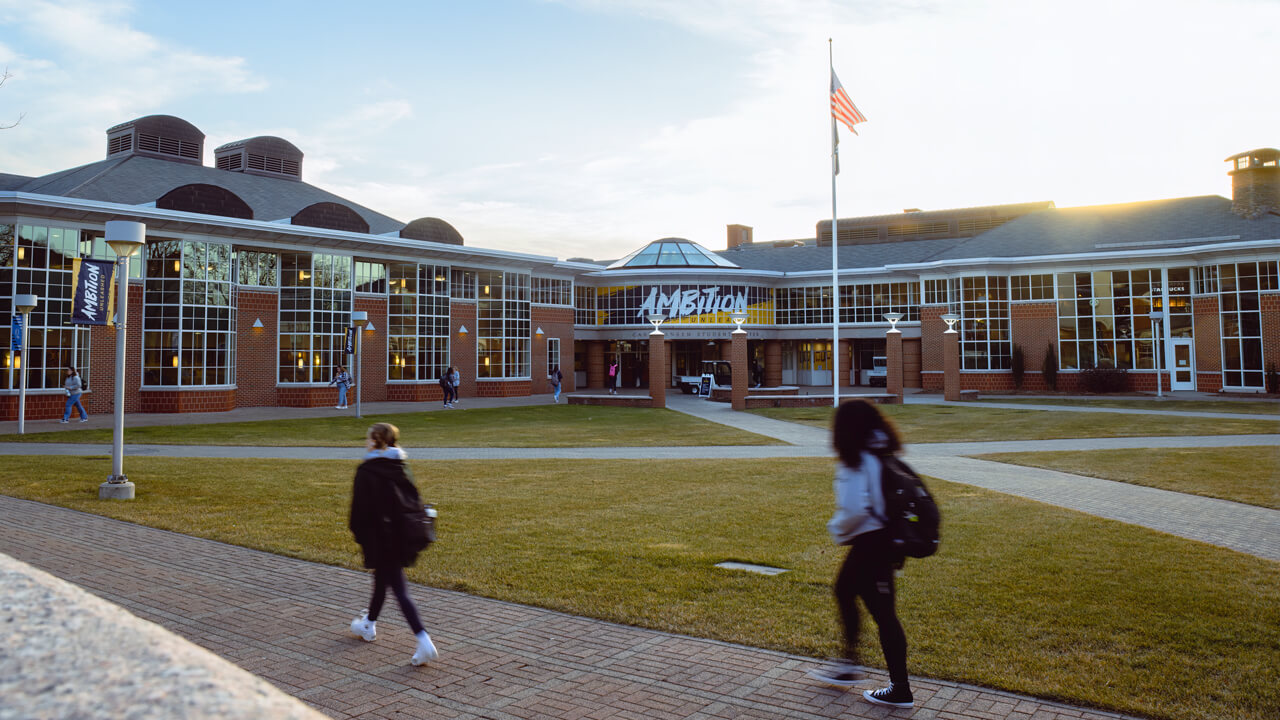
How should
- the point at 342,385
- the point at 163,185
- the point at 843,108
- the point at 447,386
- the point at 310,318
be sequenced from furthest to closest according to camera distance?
the point at 163,185 < the point at 310,318 < the point at 447,386 < the point at 342,385 < the point at 843,108

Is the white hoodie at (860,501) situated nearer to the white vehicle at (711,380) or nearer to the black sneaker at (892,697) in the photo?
the black sneaker at (892,697)

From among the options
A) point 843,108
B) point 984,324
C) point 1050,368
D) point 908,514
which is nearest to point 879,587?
point 908,514

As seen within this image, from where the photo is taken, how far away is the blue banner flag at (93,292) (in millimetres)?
16156

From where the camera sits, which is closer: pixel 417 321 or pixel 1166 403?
pixel 1166 403

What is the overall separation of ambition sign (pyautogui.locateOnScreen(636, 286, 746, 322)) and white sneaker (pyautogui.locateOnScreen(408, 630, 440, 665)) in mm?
47363

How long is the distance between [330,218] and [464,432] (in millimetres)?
19009

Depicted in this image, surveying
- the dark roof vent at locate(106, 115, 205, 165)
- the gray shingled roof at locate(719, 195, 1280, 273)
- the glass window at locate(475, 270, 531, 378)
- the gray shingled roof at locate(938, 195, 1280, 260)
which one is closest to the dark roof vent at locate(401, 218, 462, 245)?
the glass window at locate(475, 270, 531, 378)

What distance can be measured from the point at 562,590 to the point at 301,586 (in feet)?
8.09

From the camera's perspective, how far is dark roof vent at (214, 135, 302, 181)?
1799 inches

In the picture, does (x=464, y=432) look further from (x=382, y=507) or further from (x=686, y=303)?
(x=686, y=303)

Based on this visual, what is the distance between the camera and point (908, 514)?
16.0ft

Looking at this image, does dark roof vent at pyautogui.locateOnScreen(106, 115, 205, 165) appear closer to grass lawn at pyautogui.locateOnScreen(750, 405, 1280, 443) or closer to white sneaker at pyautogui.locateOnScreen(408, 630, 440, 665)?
grass lawn at pyautogui.locateOnScreen(750, 405, 1280, 443)

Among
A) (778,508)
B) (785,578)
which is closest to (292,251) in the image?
(778,508)

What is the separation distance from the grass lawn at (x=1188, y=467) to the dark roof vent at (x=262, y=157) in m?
42.7
